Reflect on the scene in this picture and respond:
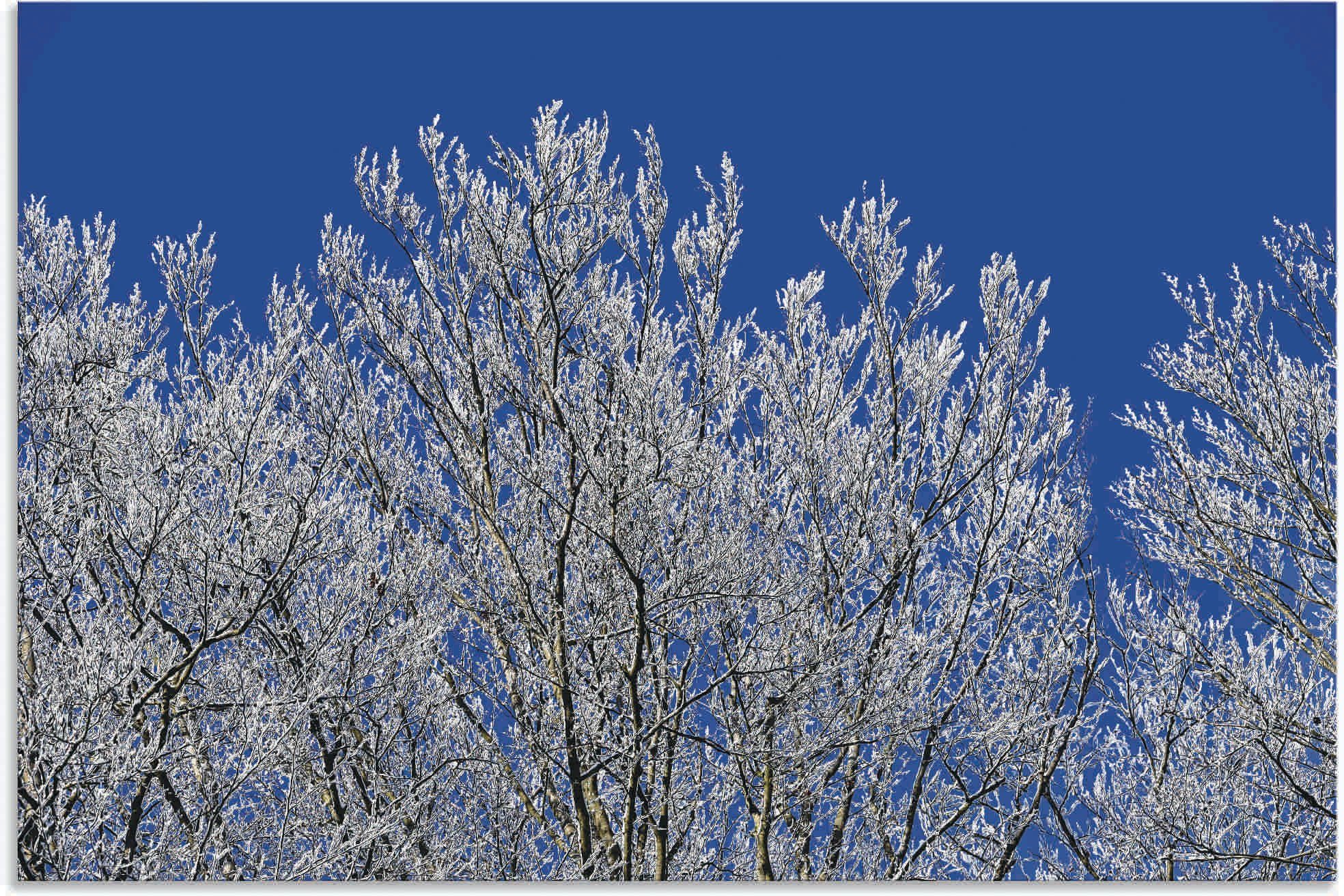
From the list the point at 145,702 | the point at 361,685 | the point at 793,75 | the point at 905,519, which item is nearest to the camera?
the point at 145,702

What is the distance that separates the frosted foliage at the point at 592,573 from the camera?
11.5ft

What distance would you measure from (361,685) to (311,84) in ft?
6.50

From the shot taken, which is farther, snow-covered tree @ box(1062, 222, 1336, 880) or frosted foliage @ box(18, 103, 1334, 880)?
snow-covered tree @ box(1062, 222, 1336, 880)

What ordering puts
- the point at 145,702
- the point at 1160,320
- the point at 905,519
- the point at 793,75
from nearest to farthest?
the point at 145,702, the point at 793,75, the point at 905,519, the point at 1160,320

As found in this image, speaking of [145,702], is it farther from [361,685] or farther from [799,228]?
[799,228]

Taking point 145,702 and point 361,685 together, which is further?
point 361,685

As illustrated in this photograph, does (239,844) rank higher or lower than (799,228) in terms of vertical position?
lower

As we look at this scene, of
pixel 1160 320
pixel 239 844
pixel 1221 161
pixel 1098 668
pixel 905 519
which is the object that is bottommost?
pixel 239 844

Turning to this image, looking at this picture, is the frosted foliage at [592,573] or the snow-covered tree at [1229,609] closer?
the frosted foliage at [592,573]

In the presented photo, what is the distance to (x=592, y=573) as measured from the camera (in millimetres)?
4234

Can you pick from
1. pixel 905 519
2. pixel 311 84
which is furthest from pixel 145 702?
pixel 905 519

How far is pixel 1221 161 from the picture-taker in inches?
153

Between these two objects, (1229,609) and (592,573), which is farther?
(1229,609)

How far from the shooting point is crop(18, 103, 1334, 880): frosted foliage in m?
3.49
